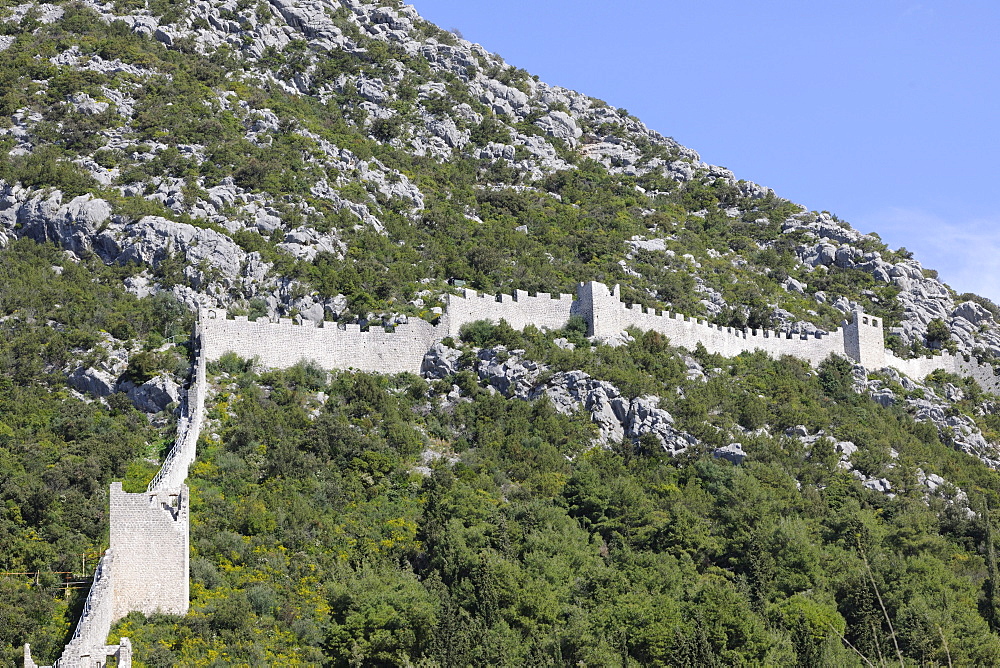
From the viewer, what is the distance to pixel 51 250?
149ft

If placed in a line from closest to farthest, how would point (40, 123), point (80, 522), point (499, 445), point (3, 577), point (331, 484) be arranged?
point (3, 577) → point (80, 522) → point (331, 484) → point (499, 445) → point (40, 123)

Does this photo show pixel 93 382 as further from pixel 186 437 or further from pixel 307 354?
pixel 307 354

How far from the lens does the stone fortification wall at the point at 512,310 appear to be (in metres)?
43.4

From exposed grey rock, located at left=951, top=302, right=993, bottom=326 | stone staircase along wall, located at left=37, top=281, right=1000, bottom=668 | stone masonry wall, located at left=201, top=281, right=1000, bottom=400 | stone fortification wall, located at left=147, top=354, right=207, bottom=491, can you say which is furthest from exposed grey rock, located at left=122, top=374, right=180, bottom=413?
exposed grey rock, located at left=951, top=302, right=993, bottom=326

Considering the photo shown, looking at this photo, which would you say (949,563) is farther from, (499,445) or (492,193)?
(492,193)

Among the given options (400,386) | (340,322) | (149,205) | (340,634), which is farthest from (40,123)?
(340,634)

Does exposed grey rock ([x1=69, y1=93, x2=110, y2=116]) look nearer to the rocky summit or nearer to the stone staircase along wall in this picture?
the rocky summit

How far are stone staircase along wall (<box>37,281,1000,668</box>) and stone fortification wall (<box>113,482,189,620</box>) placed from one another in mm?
22

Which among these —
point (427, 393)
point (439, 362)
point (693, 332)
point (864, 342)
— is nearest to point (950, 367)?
point (864, 342)

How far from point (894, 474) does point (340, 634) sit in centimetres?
2198

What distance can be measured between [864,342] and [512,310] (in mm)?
16474

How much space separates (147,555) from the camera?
2708cm

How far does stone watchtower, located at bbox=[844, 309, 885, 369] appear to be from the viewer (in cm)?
5125

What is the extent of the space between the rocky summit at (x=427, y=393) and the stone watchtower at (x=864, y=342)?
0.46 metres
